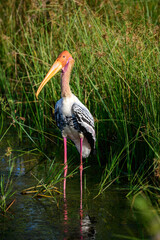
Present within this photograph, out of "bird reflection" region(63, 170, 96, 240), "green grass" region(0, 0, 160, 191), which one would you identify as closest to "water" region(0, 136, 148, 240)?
"bird reflection" region(63, 170, 96, 240)

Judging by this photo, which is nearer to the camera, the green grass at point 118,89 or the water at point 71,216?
the water at point 71,216

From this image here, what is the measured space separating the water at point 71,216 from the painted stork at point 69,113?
1.23 ft

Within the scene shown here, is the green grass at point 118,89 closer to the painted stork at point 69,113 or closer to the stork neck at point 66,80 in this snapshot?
the painted stork at point 69,113

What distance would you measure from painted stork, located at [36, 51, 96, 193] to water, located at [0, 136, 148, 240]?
0.37 meters

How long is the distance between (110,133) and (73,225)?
1.82 meters

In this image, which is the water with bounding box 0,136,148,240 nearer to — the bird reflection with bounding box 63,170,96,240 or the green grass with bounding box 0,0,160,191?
the bird reflection with bounding box 63,170,96,240

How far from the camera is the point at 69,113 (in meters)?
4.72

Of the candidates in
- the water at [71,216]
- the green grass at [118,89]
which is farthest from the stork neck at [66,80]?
the water at [71,216]

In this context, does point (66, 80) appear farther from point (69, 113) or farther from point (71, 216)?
point (71, 216)

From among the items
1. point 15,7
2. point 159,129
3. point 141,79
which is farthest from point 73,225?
A: point 15,7

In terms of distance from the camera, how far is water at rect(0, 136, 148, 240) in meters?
3.63

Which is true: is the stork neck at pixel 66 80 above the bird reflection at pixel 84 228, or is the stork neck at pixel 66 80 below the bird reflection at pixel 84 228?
above

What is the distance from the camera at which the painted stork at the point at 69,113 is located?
4719 mm

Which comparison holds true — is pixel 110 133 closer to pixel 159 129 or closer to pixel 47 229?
pixel 159 129
